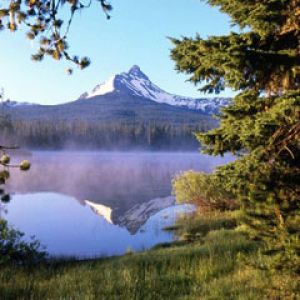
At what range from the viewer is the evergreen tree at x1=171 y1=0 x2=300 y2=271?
20.2 ft

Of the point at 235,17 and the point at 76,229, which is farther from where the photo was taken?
the point at 76,229

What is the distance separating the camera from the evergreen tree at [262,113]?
20.2 feet

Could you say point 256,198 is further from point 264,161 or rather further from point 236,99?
point 236,99

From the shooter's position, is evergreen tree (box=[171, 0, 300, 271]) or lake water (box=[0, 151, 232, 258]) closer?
evergreen tree (box=[171, 0, 300, 271])

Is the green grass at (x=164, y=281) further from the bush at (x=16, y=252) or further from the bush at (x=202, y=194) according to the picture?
the bush at (x=202, y=194)

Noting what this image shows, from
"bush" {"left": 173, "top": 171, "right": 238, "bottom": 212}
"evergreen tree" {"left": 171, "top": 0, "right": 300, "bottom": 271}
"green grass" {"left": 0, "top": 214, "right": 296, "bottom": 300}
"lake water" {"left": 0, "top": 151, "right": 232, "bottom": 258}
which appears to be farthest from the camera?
"bush" {"left": 173, "top": 171, "right": 238, "bottom": 212}

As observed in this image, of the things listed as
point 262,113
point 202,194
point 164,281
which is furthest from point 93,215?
point 262,113

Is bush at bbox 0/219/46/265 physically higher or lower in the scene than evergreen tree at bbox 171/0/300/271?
lower

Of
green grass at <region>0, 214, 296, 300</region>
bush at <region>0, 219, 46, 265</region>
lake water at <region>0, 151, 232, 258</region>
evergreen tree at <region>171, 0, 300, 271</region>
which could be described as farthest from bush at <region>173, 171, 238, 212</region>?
evergreen tree at <region>171, 0, 300, 271</region>

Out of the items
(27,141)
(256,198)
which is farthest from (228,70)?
(27,141)

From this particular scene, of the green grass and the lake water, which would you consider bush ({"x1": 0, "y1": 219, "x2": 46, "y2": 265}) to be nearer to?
the green grass

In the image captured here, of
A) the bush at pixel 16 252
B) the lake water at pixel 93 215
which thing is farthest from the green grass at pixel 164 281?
the lake water at pixel 93 215

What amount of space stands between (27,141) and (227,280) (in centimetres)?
15653

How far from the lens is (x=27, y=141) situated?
157 meters
